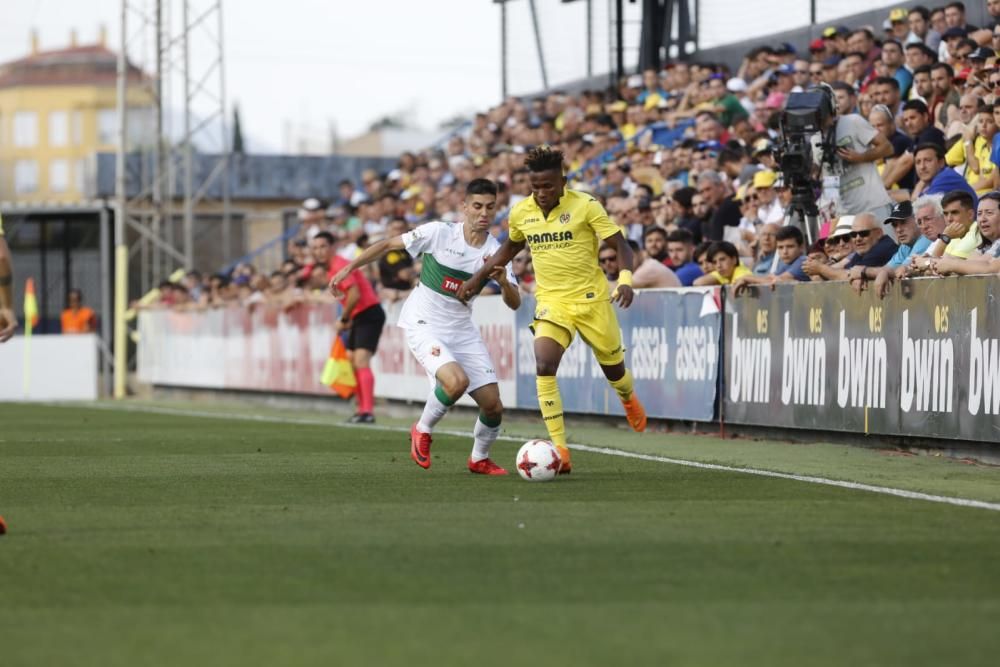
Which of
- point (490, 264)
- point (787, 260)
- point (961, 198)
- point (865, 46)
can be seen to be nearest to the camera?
point (490, 264)

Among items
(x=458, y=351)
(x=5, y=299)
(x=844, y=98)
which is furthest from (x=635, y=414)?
(x=5, y=299)

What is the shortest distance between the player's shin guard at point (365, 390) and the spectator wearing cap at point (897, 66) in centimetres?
688

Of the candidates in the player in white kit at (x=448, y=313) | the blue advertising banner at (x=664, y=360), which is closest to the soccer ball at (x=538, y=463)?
the player in white kit at (x=448, y=313)

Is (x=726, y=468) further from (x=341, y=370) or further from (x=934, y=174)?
(x=341, y=370)

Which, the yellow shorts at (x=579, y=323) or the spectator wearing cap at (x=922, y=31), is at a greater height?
the spectator wearing cap at (x=922, y=31)

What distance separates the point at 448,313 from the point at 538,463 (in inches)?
74.3

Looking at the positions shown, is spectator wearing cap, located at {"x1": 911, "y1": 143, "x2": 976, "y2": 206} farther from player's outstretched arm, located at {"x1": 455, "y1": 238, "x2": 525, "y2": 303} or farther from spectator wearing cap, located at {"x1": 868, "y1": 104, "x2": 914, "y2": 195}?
player's outstretched arm, located at {"x1": 455, "y1": 238, "x2": 525, "y2": 303}

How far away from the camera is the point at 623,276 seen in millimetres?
12406

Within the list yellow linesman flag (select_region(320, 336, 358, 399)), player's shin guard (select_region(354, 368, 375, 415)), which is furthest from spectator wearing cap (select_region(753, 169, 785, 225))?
yellow linesman flag (select_region(320, 336, 358, 399))

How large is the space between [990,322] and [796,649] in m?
7.89

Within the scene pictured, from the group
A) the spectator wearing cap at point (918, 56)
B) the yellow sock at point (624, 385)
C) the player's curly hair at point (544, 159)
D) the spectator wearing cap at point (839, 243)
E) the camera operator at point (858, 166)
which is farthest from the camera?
the spectator wearing cap at point (918, 56)

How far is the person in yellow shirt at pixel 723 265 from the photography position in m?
17.6

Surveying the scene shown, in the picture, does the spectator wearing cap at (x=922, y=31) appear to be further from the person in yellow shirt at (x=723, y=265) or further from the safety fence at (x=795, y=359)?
the safety fence at (x=795, y=359)

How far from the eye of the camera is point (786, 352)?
16.0 metres
